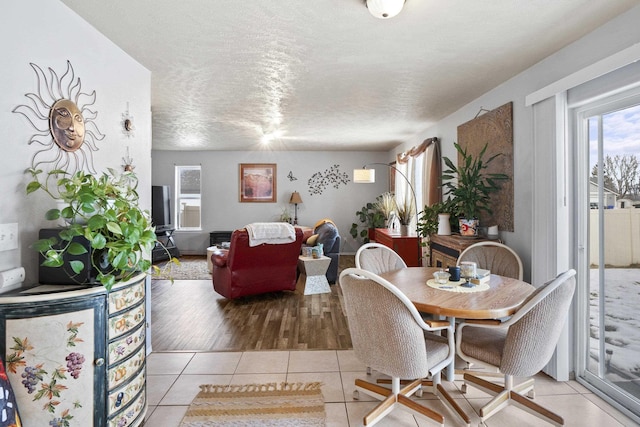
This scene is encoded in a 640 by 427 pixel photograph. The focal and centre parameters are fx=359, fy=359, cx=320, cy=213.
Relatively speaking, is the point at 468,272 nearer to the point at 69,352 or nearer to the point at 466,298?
the point at 466,298

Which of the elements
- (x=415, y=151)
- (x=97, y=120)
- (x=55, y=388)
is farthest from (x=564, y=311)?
(x=415, y=151)

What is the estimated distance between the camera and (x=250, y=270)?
4.32 meters

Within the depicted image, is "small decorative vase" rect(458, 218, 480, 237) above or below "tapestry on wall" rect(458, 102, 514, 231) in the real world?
below

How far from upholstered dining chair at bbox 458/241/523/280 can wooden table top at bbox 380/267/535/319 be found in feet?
1.27

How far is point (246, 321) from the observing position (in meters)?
3.73

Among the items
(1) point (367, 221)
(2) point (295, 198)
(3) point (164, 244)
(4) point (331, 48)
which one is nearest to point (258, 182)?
(2) point (295, 198)

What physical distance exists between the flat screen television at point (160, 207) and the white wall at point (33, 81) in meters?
4.97

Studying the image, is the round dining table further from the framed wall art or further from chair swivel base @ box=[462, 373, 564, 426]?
the framed wall art

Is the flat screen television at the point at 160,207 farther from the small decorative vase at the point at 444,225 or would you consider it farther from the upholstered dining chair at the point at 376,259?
the small decorative vase at the point at 444,225

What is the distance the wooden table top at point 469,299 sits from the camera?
6.00 ft

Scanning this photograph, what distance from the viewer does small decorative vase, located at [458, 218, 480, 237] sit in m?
3.38

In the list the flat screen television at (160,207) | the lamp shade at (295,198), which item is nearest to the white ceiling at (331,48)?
the flat screen television at (160,207)

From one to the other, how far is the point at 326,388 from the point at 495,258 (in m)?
1.73

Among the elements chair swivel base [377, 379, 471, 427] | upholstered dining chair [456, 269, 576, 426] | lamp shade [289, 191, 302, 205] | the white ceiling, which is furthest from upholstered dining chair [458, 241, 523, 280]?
lamp shade [289, 191, 302, 205]
